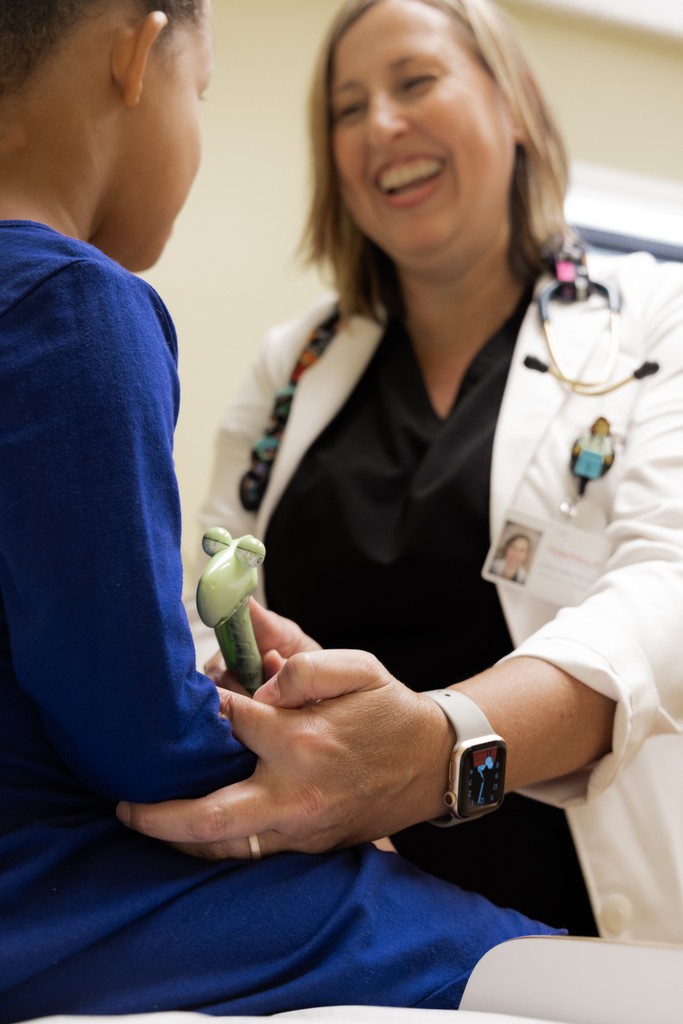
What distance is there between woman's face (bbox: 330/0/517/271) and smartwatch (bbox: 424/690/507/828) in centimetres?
76

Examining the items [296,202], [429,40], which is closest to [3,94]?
[429,40]

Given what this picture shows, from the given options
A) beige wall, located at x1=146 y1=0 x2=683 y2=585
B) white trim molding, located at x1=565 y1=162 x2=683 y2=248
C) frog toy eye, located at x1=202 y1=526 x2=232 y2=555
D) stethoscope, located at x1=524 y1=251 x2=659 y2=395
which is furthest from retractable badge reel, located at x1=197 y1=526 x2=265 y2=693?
white trim molding, located at x1=565 y1=162 x2=683 y2=248

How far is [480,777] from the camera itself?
2.84ft

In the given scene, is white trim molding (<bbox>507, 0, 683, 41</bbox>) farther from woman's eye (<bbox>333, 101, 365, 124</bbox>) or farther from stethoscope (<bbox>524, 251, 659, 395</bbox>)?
stethoscope (<bbox>524, 251, 659, 395</bbox>)

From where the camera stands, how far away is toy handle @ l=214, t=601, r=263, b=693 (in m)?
0.80

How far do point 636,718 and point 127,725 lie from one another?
528 millimetres

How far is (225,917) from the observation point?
69 cm

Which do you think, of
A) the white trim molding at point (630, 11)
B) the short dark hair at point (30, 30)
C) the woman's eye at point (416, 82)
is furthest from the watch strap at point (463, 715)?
the white trim molding at point (630, 11)

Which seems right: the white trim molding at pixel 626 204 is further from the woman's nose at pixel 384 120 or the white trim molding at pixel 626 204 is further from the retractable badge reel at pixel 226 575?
the retractable badge reel at pixel 226 575

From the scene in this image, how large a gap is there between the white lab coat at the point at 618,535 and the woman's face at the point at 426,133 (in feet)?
0.54

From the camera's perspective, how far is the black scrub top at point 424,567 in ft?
3.90

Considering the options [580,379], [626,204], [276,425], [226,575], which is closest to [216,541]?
[226,575]

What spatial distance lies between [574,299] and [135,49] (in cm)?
80

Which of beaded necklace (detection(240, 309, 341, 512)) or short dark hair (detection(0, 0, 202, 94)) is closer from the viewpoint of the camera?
short dark hair (detection(0, 0, 202, 94))
